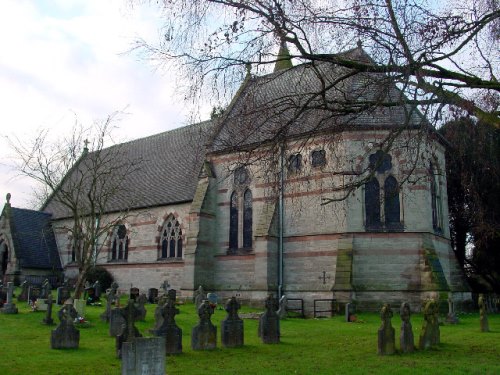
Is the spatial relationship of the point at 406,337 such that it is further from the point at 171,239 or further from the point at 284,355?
the point at 171,239

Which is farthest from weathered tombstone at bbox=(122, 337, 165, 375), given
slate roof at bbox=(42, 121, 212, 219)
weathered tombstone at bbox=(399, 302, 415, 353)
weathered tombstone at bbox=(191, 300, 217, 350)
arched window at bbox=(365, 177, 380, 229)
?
slate roof at bbox=(42, 121, 212, 219)

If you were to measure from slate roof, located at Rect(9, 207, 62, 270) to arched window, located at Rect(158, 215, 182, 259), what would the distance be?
9033 mm

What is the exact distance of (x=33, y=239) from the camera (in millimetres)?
34594

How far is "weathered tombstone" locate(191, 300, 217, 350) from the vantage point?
12.5m

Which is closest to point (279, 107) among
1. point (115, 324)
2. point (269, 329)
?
point (269, 329)

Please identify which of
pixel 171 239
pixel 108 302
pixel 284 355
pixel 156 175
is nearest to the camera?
pixel 284 355

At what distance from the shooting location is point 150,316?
19016 mm

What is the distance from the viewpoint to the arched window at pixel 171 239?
93.8ft

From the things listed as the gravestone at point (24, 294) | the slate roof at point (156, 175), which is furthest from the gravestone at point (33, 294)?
the slate roof at point (156, 175)

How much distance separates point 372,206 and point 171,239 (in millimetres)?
11962

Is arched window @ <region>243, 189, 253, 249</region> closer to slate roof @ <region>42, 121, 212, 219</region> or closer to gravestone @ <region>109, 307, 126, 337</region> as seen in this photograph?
slate roof @ <region>42, 121, 212, 219</region>

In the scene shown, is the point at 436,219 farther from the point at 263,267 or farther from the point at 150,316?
the point at 150,316

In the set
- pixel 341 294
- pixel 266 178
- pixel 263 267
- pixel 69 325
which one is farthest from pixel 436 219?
pixel 69 325

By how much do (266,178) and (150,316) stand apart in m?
10.6
